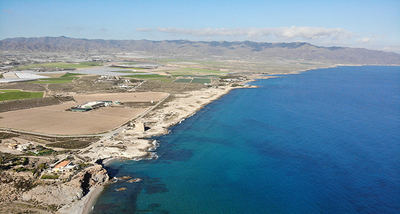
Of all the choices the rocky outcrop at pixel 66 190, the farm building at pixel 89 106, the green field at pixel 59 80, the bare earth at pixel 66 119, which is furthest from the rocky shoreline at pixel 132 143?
the green field at pixel 59 80

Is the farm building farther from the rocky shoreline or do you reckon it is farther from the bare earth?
the rocky shoreline

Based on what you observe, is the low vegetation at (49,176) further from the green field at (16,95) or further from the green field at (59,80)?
the green field at (59,80)

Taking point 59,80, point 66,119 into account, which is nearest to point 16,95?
point 66,119

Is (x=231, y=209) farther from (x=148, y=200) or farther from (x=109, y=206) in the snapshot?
(x=109, y=206)

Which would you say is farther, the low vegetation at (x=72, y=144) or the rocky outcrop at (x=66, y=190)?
the low vegetation at (x=72, y=144)

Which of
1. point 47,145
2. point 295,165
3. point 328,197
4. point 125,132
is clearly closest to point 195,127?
point 125,132
